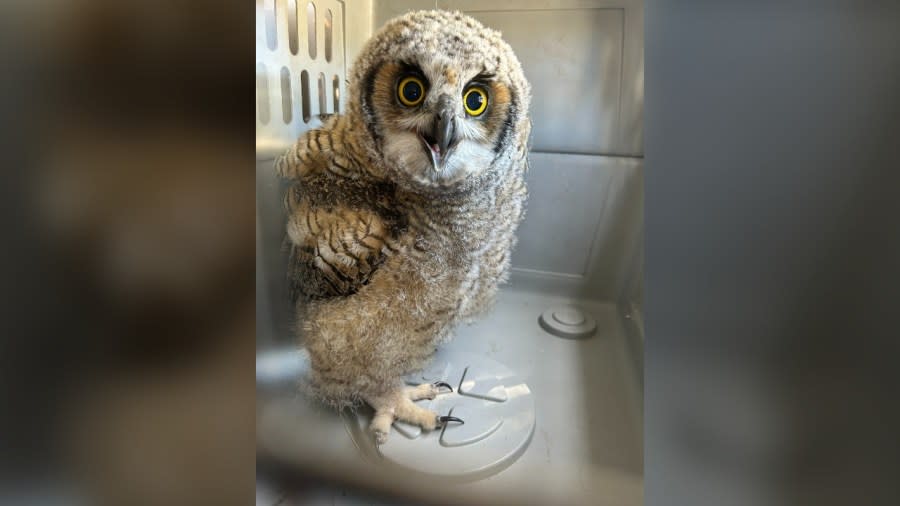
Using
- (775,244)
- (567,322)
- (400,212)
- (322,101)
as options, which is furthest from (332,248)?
(775,244)

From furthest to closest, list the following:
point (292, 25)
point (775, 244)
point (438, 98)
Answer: point (292, 25)
point (438, 98)
point (775, 244)

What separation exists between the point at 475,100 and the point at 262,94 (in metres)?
0.30

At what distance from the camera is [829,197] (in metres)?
0.38

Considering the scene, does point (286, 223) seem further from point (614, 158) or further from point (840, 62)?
point (840, 62)

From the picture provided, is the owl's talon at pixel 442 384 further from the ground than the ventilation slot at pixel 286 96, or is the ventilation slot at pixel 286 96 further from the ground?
the ventilation slot at pixel 286 96

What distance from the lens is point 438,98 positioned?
51 centimetres

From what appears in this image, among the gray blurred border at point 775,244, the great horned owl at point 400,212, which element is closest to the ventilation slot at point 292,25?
the great horned owl at point 400,212

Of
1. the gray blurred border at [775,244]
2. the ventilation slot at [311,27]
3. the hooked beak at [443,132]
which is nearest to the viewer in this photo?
the gray blurred border at [775,244]

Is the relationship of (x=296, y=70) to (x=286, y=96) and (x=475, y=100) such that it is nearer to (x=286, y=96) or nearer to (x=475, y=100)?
(x=286, y=96)

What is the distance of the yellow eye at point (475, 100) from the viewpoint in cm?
53

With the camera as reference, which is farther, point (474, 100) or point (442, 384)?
point (442, 384)

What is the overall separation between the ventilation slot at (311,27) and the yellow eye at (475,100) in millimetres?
255

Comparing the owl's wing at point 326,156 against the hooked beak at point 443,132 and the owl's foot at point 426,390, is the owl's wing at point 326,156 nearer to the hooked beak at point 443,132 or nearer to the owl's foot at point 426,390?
the hooked beak at point 443,132

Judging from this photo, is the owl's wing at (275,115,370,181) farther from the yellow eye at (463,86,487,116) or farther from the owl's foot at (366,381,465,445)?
the owl's foot at (366,381,465,445)
